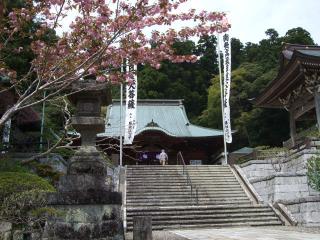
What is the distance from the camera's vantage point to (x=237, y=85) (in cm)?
4234

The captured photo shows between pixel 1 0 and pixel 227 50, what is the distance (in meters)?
16.6

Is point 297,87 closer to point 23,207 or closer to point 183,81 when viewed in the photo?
point 23,207

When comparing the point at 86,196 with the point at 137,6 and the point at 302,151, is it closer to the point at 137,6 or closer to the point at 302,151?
the point at 137,6

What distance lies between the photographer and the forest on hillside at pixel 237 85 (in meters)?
37.1

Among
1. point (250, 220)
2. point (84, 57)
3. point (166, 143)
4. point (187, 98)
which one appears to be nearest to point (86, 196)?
point (84, 57)

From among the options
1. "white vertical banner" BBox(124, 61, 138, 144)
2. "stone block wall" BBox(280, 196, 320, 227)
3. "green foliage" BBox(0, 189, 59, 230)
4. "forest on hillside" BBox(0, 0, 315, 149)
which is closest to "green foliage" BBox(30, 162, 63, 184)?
"white vertical banner" BBox(124, 61, 138, 144)

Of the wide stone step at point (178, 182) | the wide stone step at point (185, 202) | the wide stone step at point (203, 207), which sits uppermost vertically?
the wide stone step at point (178, 182)

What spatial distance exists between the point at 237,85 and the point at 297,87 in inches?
925

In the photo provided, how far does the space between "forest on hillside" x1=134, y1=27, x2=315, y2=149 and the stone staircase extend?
740 inches

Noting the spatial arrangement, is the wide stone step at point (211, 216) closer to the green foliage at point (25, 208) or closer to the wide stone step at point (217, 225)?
the wide stone step at point (217, 225)

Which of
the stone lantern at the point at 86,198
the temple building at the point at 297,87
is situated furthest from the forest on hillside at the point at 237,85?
the stone lantern at the point at 86,198

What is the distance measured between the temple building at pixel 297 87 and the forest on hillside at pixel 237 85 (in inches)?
589

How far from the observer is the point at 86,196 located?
6.92 m

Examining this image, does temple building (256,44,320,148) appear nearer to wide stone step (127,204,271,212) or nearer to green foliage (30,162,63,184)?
wide stone step (127,204,271,212)
